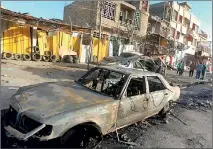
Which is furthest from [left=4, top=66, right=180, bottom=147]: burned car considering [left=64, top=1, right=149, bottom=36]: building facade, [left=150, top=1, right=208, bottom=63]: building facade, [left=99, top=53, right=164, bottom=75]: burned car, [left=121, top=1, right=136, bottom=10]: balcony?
[left=150, top=1, right=208, bottom=63]: building facade

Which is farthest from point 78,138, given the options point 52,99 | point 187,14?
point 187,14

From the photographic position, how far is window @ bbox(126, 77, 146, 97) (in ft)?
16.1

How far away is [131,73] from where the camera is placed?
500cm

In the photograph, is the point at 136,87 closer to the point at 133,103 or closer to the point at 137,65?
the point at 133,103

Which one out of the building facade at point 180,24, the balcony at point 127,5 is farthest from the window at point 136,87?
the building facade at point 180,24

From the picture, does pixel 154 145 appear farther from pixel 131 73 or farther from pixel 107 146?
pixel 131 73

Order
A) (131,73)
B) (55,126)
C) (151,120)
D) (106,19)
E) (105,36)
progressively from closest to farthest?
(55,126)
(131,73)
(151,120)
(105,36)
(106,19)

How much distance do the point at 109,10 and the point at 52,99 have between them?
70.4 ft

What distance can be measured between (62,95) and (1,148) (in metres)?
1.28

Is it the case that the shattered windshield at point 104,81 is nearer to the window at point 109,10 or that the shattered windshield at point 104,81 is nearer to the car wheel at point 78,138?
the car wheel at point 78,138

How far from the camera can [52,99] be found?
3.96 meters

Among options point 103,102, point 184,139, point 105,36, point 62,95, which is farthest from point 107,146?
point 105,36

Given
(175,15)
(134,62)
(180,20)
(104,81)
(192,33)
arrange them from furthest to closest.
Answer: (192,33) < (180,20) < (175,15) < (134,62) < (104,81)

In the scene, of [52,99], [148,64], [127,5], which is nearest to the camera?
[52,99]
